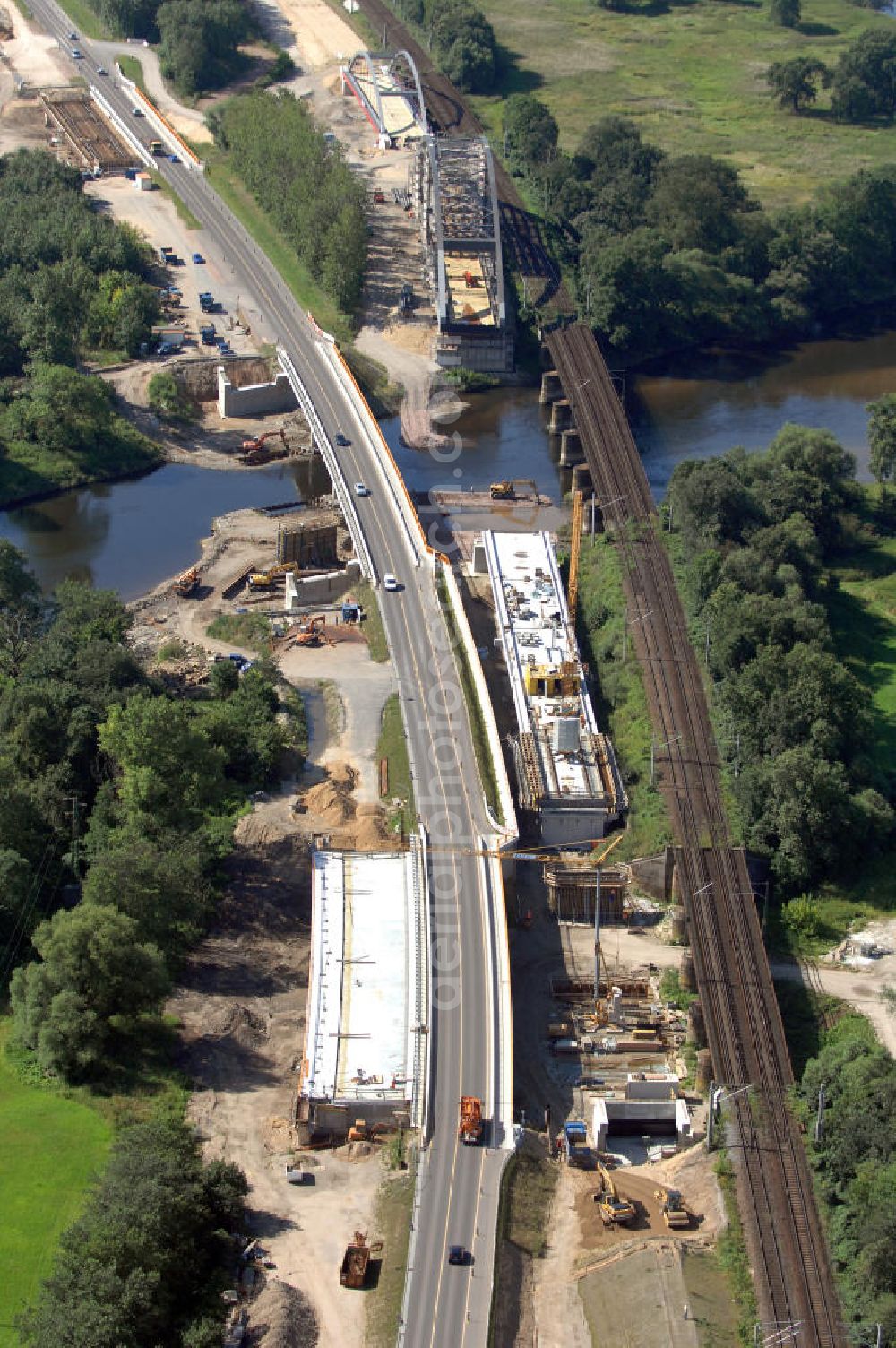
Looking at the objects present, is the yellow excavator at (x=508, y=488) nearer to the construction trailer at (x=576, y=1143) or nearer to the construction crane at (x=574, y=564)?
the construction crane at (x=574, y=564)

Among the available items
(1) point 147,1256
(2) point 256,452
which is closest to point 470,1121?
(1) point 147,1256

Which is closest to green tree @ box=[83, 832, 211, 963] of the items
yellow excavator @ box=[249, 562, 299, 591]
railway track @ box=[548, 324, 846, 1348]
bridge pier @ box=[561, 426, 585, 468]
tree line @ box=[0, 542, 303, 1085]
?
tree line @ box=[0, 542, 303, 1085]

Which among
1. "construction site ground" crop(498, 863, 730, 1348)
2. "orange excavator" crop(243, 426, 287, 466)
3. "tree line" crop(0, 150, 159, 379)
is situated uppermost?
"tree line" crop(0, 150, 159, 379)

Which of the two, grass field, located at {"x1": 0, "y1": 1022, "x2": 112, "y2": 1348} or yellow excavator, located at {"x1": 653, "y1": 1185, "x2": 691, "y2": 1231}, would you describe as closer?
grass field, located at {"x1": 0, "y1": 1022, "x2": 112, "y2": 1348}

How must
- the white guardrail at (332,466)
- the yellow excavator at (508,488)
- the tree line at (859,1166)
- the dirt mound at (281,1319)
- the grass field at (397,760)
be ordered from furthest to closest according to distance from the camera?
the yellow excavator at (508,488)
the white guardrail at (332,466)
the grass field at (397,760)
the tree line at (859,1166)
the dirt mound at (281,1319)

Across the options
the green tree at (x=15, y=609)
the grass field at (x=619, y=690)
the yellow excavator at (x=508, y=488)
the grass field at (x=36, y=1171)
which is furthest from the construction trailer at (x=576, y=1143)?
the yellow excavator at (x=508, y=488)

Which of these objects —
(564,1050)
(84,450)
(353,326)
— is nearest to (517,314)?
(353,326)

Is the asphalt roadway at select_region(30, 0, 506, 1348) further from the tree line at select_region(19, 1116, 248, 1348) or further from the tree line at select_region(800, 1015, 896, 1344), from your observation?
the tree line at select_region(800, 1015, 896, 1344)
